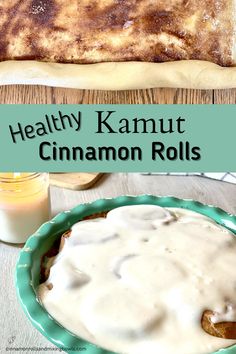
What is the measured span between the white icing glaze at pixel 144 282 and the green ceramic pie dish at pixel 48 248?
2 cm

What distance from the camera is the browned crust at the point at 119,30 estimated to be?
0.85 metres

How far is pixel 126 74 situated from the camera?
85 centimetres

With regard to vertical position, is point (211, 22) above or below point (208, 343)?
above

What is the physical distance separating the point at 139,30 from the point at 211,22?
0.38 feet

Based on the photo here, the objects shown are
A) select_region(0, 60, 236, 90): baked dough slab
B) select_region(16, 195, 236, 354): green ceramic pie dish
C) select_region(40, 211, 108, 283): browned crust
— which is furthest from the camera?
select_region(0, 60, 236, 90): baked dough slab

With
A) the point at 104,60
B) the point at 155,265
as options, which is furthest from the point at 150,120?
the point at 155,265

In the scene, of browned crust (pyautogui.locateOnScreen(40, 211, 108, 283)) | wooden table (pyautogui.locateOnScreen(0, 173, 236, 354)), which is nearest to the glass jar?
wooden table (pyautogui.locateOnScreen(0, 173, 236, 354))

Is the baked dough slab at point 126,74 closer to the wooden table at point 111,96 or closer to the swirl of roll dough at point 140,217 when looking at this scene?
the wooden table at point 111,96

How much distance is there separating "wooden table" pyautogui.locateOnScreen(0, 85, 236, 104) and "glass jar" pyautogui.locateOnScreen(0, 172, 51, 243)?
0.44 ft

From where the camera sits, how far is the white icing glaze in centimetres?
60

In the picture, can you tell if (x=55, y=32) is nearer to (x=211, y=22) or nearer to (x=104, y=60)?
(x=104, y=60)

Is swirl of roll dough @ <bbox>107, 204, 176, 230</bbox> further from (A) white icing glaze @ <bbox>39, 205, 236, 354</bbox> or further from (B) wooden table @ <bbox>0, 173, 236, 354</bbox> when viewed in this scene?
(B) wooden table @ <bbox>0, 173, 236, 354</bbox>

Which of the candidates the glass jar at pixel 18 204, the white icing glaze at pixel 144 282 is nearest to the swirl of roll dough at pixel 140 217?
the white icing glaze at pixel 144 282

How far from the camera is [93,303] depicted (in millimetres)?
628
